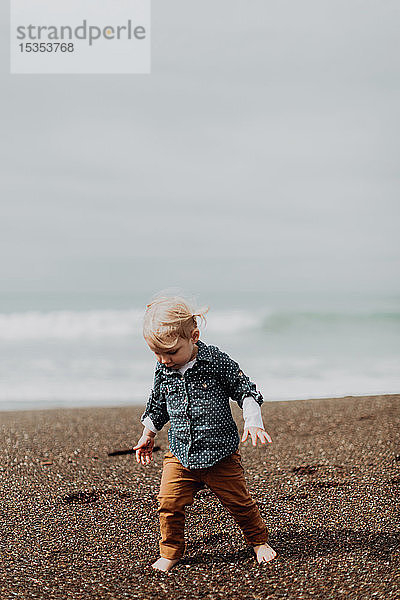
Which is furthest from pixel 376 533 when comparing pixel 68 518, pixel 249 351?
pixel 249 351

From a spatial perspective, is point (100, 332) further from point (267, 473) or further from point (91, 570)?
point (91, 570)

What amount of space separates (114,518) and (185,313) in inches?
49.5

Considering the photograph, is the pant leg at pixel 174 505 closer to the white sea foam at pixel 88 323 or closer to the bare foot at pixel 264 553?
the bare foot at pixel 264 553

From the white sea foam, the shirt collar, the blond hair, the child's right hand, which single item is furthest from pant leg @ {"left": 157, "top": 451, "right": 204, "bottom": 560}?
the white sea foam

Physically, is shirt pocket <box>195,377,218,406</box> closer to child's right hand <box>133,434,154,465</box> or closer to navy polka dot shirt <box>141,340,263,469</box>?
navy polka dot shirt <box>141,340,263,469</box>

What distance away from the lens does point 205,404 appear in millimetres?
3109

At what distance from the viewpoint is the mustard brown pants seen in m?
3.07

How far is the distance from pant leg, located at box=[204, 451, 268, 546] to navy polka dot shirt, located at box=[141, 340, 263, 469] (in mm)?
67

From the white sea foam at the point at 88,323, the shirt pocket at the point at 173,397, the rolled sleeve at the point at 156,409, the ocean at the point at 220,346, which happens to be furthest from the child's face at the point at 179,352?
the white sea foam at the point at 88,323

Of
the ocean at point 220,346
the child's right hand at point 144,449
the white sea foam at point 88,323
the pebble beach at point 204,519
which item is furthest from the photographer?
the white sea foam at point 88,323

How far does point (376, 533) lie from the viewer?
333cm

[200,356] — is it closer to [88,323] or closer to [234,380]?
[234,380]

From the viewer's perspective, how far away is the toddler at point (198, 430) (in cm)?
304

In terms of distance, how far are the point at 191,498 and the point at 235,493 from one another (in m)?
0.20
